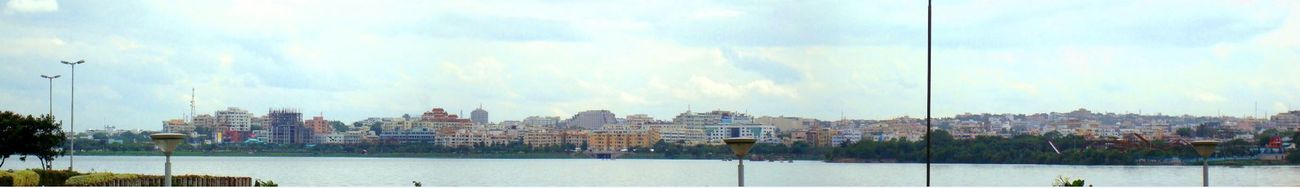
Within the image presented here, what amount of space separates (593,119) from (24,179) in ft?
200

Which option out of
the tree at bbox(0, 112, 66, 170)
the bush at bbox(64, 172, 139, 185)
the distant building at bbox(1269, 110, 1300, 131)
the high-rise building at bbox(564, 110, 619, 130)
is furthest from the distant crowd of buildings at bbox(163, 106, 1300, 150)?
the bush at bbox(64, 172, 139, 185)

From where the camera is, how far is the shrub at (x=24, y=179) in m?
14.2

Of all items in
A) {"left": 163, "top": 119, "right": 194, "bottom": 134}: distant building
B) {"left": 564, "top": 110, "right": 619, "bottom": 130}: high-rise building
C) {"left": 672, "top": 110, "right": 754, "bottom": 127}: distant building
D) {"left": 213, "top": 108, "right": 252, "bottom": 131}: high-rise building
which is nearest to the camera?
{"left": 672, "top": 110, "right": 754, "bottom": 127}: distant building

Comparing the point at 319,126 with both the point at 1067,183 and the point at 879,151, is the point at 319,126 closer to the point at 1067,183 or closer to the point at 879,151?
the point at 879,151

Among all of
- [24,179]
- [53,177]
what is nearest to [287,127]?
[53,177]

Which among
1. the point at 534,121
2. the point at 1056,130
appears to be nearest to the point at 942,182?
→ the point at 1056,130

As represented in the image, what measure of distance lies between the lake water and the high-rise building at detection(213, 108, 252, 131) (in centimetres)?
789

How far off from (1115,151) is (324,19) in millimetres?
47784

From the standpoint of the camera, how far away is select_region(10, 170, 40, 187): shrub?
560 inches

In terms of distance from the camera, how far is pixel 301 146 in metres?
71.4

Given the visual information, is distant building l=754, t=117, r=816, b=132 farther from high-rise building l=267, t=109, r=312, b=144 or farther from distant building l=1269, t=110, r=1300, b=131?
high-rise building l=267, t=109, r=312, b=144

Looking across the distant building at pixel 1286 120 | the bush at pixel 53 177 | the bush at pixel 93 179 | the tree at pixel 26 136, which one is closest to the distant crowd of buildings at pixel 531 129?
the distant building at pixel 1286 120

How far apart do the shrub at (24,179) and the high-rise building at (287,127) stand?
5802 cm

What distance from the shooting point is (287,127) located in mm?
73188
